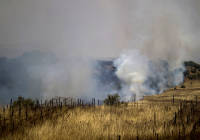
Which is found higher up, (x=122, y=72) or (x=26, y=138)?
(x=122, y=72)

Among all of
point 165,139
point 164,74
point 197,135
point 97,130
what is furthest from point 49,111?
point 164,74

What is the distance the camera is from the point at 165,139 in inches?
205

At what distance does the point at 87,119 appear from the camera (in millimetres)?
8055

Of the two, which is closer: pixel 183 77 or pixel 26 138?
pixel 26 138

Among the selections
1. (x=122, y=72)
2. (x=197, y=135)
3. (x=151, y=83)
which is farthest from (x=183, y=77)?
(x=197, y=135)

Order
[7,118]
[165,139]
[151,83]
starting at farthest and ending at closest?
1. [151,83]
2. [7,118]
3. [165,139]

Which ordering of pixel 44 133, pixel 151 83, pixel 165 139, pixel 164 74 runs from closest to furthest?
pixel 165 139
pixel 44 133
pixel 151 83
pixel 164 74

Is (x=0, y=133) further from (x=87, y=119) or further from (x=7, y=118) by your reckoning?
(x=87, y=119)

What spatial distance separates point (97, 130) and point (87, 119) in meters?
2.07

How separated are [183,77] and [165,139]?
82.6 meters

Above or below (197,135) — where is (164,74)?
above

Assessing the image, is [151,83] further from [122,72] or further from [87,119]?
[87,119]

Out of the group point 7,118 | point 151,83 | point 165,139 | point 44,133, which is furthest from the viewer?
point 151,83

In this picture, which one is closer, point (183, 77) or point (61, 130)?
point (61, 130)
